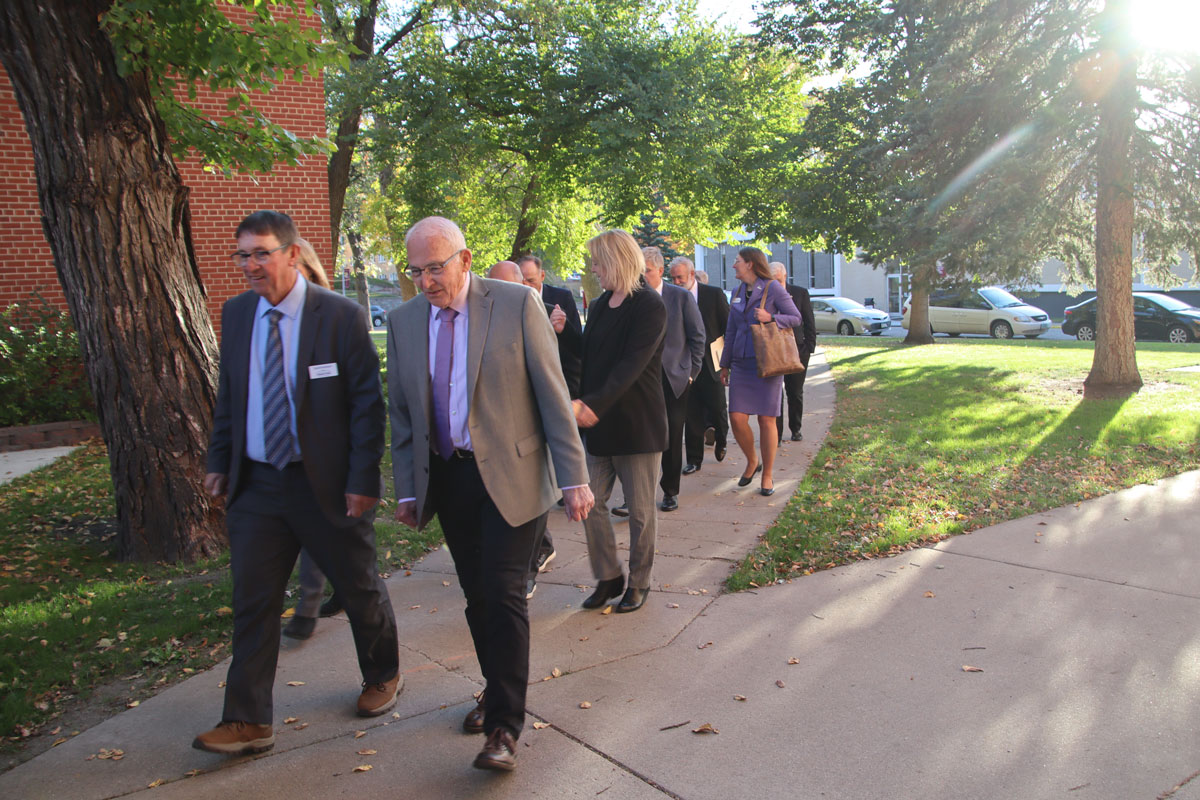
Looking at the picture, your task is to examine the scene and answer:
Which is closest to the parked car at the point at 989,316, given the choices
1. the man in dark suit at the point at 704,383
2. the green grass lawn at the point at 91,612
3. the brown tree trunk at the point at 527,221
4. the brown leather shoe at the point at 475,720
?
the brown tree trunk at the point at 527,221

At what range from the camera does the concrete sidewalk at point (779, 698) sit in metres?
3.25

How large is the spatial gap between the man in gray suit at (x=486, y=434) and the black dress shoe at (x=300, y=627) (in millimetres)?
1542

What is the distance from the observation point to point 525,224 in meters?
24.9

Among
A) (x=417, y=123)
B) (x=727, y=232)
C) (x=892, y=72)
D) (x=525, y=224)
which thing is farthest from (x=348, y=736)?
(x=727, y=232)

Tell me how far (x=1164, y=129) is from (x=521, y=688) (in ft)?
40.9

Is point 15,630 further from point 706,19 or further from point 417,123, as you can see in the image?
point 706,19

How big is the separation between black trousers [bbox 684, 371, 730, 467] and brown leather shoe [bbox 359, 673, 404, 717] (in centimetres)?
460

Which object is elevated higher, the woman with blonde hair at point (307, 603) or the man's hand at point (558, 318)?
the man's hand at point (558, 318)

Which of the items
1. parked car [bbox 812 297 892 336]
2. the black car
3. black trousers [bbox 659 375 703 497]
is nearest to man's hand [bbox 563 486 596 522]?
black trousers [bbox 659 375 703 497]

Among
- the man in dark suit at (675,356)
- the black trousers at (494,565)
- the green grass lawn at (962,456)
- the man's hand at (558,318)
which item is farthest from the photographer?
the man in dark suit at (675,356)

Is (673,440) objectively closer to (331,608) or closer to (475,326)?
(331,608)

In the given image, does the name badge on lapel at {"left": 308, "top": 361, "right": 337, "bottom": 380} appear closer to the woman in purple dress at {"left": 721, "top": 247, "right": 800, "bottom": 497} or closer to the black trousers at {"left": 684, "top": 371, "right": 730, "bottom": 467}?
the woman in purple dress at {"left": 721, "top": 247, "right": 800, "bottom": 497}

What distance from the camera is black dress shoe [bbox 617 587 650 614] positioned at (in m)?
4.97

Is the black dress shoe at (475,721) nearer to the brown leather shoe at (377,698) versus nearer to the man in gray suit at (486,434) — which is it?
the man in gray suit at (486,434)
